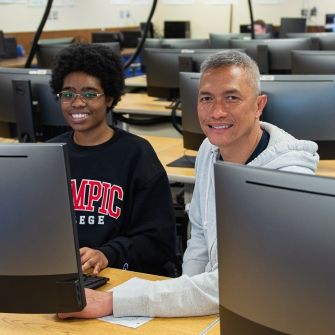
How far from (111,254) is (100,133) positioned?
Result: 1.44 ft

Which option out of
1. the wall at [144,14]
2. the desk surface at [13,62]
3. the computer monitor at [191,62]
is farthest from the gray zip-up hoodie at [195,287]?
the wall at [144,14]

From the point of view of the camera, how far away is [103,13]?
11203 millimetres

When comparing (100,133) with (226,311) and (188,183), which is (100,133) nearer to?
(188,183)

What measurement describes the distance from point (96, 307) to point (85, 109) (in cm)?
89

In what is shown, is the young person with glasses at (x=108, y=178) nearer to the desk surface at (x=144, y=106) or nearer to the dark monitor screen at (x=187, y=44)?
the desk surface at (x=144, y=106)

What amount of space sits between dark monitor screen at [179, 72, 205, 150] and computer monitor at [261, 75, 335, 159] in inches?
13.5

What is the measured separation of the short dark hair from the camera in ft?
7.48

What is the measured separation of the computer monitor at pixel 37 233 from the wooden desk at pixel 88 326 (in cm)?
14

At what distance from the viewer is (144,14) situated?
40.6ft

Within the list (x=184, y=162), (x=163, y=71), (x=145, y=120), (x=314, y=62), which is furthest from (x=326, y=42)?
(x=184, y=162)

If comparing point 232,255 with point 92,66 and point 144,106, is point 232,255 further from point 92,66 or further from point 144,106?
point 144,106

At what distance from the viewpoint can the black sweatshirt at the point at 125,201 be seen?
2145mm

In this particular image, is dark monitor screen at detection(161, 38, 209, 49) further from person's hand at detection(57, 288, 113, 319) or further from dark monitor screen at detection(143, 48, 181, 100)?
person's hand at detection(57, 288, 113, 319)

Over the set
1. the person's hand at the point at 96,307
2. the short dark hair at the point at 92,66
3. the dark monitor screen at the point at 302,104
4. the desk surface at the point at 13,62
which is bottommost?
the person's hand at the point at 96,307
